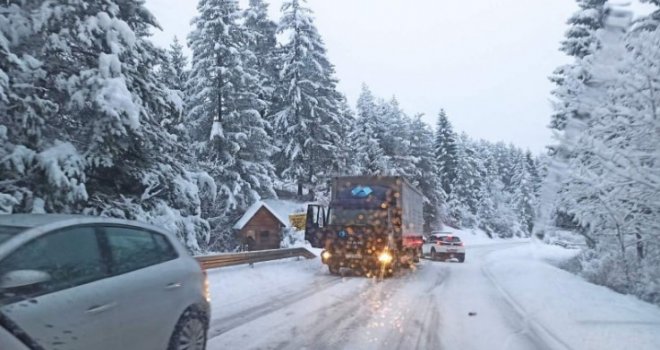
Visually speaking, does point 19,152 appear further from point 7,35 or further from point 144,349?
point 144,349

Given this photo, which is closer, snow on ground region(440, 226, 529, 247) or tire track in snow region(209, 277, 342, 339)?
tire track in snow region(209, 277, 342, 339)

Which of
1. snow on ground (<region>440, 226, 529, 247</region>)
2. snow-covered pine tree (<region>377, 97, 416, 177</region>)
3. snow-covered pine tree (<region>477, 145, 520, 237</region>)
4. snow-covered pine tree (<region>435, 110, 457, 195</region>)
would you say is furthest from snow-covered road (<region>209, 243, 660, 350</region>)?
snow-covered pine tree (<region>477, 145, 520, 237</region>)

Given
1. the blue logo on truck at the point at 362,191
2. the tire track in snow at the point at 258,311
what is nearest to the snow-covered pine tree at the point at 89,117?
the tire track in snow at the point at 258,311

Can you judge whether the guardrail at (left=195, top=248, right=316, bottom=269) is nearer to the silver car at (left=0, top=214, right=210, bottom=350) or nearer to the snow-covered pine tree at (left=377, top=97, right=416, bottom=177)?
the silver car at (left=0, top=214, right=210, bottom=350)

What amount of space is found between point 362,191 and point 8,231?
15.8 metres

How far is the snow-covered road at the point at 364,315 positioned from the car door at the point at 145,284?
6.83 feet

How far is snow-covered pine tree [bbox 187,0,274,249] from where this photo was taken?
33.6 m

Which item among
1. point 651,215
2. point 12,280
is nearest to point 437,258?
point 651,215

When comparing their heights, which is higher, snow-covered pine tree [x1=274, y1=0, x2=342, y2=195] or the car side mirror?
snow-covered pine tree [x1=274, y1=0, x2=342, y2=195]

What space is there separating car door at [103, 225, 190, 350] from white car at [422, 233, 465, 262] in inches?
995

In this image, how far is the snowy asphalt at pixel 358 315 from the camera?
770 cm

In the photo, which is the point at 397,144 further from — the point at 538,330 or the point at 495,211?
the point at 538,330

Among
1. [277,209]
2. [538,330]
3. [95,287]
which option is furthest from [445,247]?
[95,287]

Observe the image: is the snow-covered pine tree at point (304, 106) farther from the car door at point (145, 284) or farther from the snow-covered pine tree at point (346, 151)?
the car door at point (145, 284)
